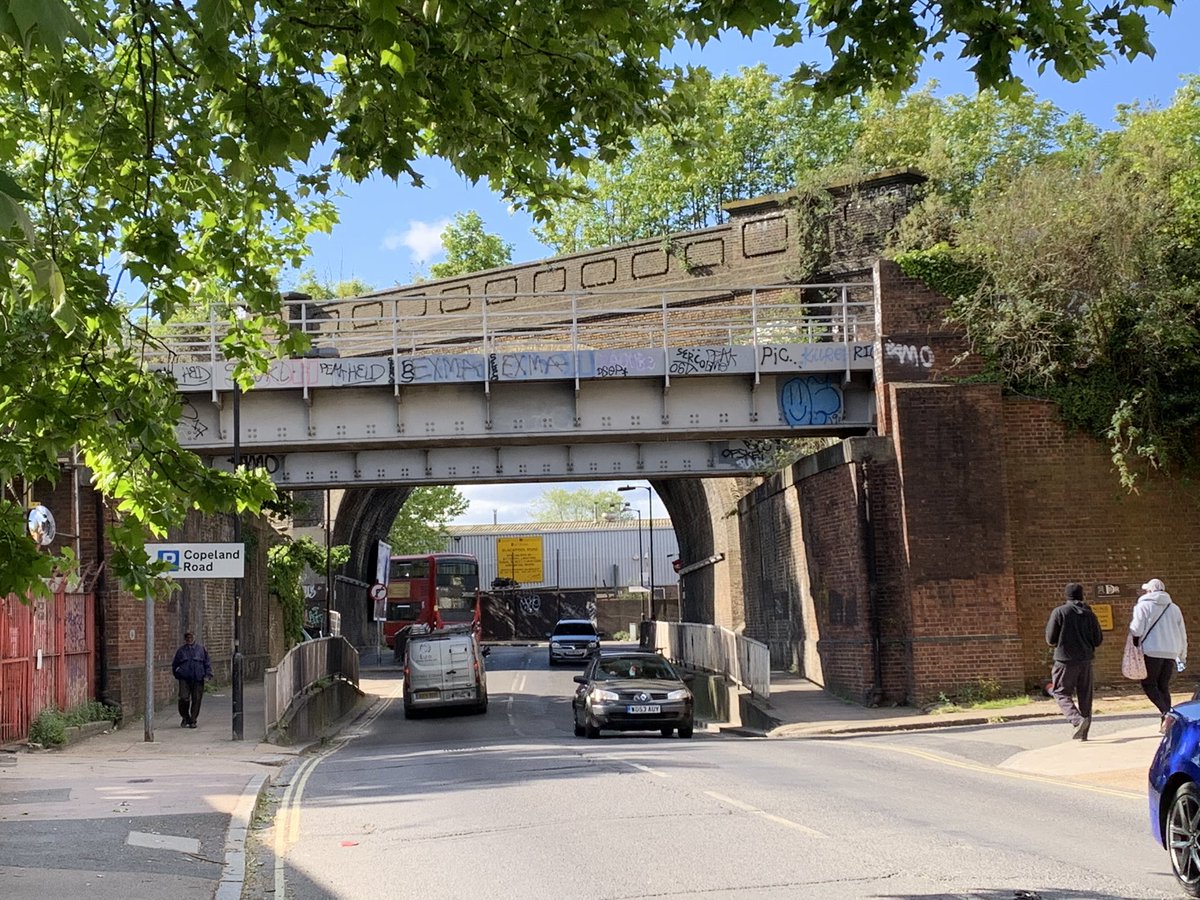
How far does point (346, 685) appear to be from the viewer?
3488 centimetres

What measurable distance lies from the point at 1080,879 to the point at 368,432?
2064cm

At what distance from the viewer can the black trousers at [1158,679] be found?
15734 mm

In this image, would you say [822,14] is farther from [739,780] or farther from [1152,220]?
[1152,220]

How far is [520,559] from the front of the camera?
3482 inches

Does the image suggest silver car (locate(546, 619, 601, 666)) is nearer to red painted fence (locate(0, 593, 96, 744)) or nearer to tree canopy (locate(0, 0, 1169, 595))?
red painted fence (locate(0, 593, 96, 744))

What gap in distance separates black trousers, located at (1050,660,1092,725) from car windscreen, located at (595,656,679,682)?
774 cm

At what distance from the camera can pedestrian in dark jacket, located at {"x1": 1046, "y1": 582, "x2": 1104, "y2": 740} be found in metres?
16.1

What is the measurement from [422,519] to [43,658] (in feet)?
173

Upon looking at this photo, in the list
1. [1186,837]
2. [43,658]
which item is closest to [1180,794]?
[1186,837]

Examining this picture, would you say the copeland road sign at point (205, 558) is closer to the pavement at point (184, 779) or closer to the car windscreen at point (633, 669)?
the pavement at point (184, 779)

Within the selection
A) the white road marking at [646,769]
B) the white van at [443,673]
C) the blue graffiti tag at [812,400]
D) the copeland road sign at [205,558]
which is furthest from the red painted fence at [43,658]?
the blue graffiti tag at [812,400]

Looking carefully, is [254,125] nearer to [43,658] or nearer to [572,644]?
[43,658]

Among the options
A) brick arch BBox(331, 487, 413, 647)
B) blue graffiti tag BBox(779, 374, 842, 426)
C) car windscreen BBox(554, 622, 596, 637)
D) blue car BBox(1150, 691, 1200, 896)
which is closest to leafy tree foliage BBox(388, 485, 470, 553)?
brick arch BBox(331, 487, 413, 647)

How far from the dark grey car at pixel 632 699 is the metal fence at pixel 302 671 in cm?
518
